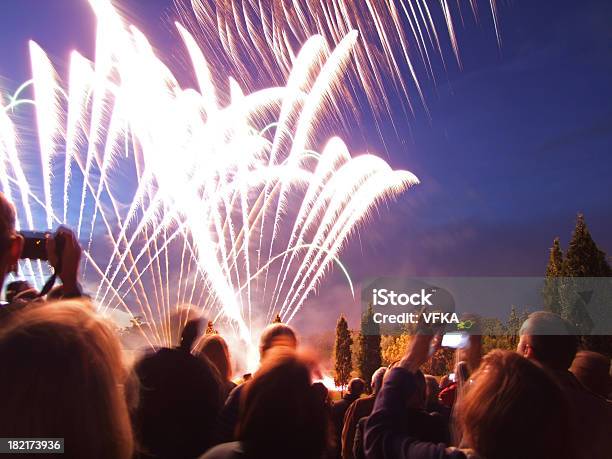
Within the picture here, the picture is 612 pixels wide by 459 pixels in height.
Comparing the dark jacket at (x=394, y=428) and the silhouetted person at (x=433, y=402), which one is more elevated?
the dark jacket at (x=394, y=428)

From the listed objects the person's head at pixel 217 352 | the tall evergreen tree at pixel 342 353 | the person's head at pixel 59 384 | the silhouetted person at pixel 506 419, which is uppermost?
the person's head at pixel 59 384

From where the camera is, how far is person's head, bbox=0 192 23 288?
2.35 m

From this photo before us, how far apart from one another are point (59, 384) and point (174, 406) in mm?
2423

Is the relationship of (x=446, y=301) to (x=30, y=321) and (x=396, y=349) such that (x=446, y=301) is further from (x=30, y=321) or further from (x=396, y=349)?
(x=396, y=349)

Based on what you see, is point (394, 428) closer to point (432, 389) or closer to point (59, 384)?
point (59, 384)

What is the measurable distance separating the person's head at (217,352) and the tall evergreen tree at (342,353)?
61.4 metres

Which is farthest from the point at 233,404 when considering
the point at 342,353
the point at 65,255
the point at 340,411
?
the point at 342,353

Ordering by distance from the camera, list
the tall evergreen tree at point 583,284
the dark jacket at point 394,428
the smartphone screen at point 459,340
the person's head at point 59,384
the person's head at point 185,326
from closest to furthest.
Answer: the person's head at point 59,384
the dark jacket at point 394,428
the smartphone screen at point 459,340
the person's head at point 185,326
the tall evergreen tree at point 583,284

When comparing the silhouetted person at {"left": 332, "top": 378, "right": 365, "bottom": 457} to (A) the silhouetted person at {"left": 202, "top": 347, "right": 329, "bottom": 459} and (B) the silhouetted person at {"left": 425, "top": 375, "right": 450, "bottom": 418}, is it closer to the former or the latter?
(B) the silhouetted person at {"left": 425, "top": 375, "right": 450, "bottom": 418}

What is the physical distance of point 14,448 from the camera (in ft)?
5.38

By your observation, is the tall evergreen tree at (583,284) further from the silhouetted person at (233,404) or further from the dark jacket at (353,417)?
the silhouetted person at (233,404)

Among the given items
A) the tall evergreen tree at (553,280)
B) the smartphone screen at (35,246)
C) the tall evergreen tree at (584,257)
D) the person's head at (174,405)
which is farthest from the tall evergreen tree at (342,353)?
the smartphone screen at (35,246)

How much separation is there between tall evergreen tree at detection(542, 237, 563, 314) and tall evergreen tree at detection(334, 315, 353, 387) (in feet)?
89.8

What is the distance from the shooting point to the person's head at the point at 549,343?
3.87m
